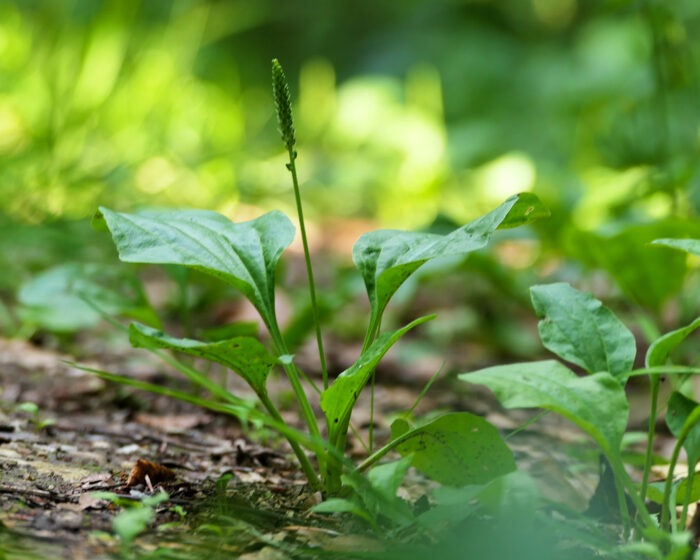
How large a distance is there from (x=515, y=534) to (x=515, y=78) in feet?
16.0

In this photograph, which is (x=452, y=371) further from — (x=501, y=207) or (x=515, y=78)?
(x=515, y=78)

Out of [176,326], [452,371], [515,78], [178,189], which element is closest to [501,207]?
[452,371]

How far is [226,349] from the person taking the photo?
86cm

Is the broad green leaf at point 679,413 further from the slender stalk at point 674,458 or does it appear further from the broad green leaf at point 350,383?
the broad green leaf at point 350,383

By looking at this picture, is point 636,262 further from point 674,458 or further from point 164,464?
point 164,464

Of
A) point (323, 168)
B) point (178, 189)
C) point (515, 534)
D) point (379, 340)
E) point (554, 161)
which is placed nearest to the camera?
point (515, 534)

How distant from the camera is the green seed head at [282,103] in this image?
892 mm

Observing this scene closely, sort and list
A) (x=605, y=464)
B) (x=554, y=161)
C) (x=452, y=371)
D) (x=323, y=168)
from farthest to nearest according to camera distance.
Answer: (x=554, y=161) < (x=323, y=168) < (x=452, y=371) < (x=605, y=464)

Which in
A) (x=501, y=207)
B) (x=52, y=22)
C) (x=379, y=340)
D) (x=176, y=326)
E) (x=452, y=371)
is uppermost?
(x=52, y=22)

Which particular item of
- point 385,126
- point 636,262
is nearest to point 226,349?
point 636,262

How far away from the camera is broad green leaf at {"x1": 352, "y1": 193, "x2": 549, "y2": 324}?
2.97ft

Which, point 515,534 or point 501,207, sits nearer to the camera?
point 515,534

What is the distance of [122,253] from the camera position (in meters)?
0.90

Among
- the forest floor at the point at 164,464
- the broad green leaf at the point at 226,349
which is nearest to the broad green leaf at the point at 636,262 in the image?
the forest floor at the point at 164,464
